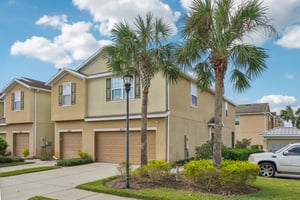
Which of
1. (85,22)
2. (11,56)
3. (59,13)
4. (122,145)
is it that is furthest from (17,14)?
(122,145)

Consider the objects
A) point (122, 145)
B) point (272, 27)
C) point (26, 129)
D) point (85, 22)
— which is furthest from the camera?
point (26, 129)

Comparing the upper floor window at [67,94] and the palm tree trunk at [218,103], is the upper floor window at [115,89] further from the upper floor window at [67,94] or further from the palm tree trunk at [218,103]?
the palm tree trunk at [218,103]

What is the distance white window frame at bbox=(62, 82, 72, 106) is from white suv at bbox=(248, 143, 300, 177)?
13796 mm

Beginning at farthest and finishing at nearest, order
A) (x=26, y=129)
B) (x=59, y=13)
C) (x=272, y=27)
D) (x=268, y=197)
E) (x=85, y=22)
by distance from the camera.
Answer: (x=26, y=129) → (x=85, y=22) → (x=59, y=13) → (x=272, y=27) → (x=268, y=197)

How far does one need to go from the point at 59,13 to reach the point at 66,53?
449 cm

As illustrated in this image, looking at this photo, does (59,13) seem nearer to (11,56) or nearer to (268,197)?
(11,56)

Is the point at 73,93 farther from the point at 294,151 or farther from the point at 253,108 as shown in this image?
the point at 253,108

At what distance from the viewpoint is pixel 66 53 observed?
60.1 ft

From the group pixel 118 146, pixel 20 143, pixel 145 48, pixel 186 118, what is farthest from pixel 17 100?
pixel 145 48

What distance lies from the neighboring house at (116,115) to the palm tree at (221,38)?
6.13 meters

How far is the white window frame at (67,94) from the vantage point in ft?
73.4

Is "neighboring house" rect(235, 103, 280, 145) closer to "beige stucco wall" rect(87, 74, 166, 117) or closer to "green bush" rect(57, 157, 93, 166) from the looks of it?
"beige stucco wall" rect(87, 74, 166, 117)

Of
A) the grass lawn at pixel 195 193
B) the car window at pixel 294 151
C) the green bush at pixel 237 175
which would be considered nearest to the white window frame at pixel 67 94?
the grass lawn at pixel 195 193

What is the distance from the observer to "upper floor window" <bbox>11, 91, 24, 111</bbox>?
25869 mm
